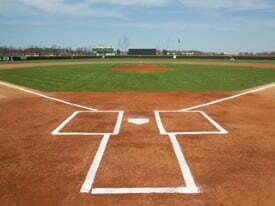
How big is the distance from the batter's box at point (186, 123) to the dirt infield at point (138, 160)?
7 centimetres

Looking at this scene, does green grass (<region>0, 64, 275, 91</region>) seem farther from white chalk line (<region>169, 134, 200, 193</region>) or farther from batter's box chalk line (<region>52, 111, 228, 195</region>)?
white chalk line (<region>169, 134, 200, 193</region>)

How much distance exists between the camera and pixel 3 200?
500 cm

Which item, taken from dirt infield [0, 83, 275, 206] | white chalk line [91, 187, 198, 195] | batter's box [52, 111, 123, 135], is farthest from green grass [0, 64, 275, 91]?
white chalk line [91, 187, 198, 195]

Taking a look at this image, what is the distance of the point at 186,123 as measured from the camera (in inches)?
388

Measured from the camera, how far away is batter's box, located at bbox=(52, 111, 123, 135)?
8.92m

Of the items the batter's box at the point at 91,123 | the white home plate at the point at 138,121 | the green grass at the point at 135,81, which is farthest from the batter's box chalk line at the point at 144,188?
the green grass at the point at 135,81

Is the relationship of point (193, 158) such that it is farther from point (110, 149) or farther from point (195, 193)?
point (110, 149)

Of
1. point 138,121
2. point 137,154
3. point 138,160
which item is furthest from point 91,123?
point 138,160

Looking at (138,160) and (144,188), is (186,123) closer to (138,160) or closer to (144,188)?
(138,160)

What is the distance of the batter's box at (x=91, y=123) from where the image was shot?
8.92 m

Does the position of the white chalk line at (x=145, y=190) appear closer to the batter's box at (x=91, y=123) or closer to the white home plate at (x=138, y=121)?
the batter's box at (x=91, y=123)

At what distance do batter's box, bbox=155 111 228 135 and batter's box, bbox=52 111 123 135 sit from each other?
5.07 ft

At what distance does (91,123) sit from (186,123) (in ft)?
10.9

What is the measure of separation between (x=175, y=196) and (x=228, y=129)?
15.6 feet
